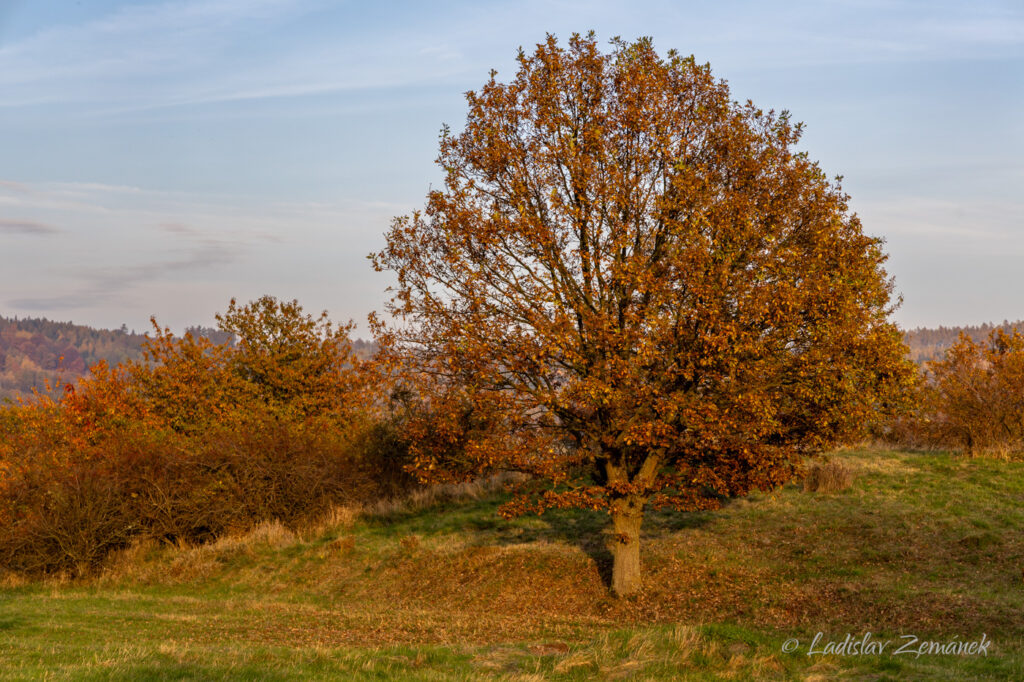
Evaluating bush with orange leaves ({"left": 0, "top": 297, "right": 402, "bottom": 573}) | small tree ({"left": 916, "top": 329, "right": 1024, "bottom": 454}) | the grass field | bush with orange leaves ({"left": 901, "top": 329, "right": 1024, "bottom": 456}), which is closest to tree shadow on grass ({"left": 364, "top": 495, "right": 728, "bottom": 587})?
the grass field

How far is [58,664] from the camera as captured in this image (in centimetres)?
1171

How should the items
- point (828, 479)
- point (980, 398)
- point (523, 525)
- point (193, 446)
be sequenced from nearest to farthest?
point (828, 479)
point (523, 525)
point (193, 446)
point (980, 398)

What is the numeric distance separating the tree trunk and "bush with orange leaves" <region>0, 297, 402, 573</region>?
278 inches

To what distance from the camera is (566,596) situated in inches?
768

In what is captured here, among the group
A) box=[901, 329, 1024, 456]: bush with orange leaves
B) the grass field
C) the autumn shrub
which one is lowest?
the grass field

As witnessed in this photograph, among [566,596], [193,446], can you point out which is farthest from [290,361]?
[566,596]

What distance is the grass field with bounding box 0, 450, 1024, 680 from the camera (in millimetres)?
12312

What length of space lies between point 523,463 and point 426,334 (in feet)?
11.6

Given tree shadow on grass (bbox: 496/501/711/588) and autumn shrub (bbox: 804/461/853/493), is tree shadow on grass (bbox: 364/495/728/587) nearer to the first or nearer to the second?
tree shadow on grass (bbox: 496/501/711/588)

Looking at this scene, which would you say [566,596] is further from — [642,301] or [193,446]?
[193,446]

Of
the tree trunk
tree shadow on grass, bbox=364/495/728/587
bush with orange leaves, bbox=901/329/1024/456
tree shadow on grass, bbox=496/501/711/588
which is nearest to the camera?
the tree trunk

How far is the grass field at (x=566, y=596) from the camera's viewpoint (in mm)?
12312

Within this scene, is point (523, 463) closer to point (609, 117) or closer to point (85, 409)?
point (609, 117)

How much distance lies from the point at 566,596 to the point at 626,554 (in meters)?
1.96
